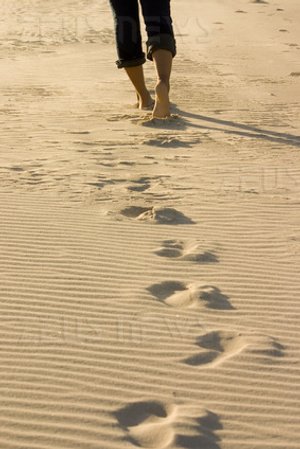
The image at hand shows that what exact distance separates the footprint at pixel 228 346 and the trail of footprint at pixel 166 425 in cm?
38

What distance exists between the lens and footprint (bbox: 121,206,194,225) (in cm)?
559

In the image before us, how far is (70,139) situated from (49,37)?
743cm

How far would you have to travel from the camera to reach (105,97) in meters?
9.20

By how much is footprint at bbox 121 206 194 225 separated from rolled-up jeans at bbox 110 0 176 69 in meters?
Answer: 2.28

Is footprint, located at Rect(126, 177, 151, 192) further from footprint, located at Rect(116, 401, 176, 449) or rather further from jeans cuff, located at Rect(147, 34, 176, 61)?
footprint, located at Rect(116, 401, 176, 449)

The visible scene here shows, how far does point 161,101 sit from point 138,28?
0.63m

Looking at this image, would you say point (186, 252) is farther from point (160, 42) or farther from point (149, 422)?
point (160, 42)

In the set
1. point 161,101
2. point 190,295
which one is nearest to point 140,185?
point 161,101

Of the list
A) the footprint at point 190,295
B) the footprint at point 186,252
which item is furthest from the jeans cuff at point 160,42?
the footprint at point 190,295

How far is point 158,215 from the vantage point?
565cm

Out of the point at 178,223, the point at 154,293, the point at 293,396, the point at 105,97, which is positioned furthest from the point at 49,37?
the point at 293,396

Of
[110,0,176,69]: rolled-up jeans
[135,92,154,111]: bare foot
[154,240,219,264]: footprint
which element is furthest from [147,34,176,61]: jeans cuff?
[154,240,219,264]: footprint

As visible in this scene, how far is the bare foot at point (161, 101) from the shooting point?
24.9 feet

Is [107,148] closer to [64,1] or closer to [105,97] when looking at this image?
[105,97]
